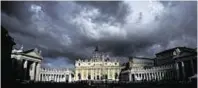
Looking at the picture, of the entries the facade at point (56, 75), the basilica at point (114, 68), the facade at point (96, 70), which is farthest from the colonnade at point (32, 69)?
the facade at point (96, 70)

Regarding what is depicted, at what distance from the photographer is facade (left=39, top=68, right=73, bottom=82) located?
4310 inches

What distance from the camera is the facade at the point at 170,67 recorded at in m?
73.8

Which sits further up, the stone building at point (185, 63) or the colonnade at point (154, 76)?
the stone building at point (185, 63)

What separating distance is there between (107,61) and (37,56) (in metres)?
46.8

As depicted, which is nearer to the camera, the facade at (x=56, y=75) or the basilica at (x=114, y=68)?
the basilica at (x=114, y=68)

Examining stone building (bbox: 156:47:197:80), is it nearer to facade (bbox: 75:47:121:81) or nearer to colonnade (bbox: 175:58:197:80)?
colonnade (bbox: 175:58:197:80)

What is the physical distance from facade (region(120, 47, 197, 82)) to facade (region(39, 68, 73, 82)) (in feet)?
83.9

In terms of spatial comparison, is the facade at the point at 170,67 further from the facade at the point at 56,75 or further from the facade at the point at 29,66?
the facade at the point at 29,66

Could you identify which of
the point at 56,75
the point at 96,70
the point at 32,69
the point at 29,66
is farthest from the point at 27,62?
the point at 96,70

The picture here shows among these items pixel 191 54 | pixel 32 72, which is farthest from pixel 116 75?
pixel 191 54

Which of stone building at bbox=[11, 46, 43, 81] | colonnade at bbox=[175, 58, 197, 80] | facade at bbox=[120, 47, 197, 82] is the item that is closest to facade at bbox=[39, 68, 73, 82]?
stone building at bbox=[11, 46, 43, 81]

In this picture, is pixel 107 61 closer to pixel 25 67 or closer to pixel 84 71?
pixel 84 71

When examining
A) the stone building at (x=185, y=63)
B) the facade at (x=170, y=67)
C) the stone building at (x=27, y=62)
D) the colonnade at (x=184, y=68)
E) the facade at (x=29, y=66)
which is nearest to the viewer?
the stone building at (x=185, y=63)

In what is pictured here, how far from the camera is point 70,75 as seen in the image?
398 feet
